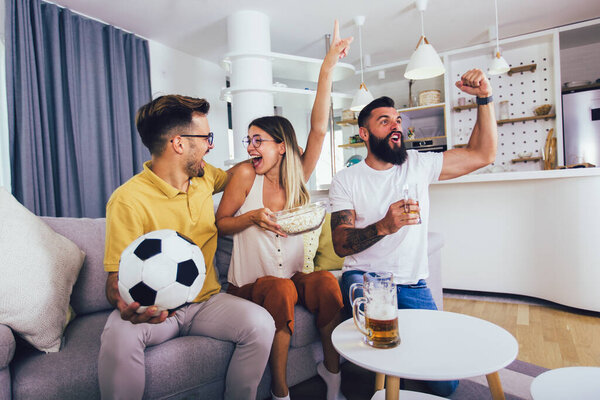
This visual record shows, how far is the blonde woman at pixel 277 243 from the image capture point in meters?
1.41

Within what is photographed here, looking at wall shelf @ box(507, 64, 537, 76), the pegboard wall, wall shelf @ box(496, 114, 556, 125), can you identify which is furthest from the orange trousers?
wall shelf @ box(507, 64, 537, 76)

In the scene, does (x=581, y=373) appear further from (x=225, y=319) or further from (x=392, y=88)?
(x=392, y=88)

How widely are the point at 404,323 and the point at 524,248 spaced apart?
2.03 metres

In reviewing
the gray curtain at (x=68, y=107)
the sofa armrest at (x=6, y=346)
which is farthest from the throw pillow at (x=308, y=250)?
the gray curtain at (x=68, y=107)

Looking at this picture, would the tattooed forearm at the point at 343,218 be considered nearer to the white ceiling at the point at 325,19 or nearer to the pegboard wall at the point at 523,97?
the white ceiling at the point at 325,19

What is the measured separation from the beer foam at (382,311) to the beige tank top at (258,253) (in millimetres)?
629

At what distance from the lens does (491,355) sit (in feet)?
3.06

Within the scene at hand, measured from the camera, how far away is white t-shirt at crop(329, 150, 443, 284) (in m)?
1.59

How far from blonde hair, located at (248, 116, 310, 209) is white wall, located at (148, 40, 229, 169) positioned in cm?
268

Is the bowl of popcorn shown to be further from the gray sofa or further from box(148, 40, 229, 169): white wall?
box(148, 40, 229, 169): white wall

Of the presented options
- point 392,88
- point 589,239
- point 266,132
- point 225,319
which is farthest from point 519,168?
point 225,319

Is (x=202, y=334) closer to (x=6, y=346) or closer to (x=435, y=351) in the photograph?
(x=6, y=346)

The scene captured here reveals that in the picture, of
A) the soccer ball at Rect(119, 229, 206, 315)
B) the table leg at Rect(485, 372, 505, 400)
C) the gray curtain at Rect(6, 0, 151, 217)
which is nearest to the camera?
the soccer ball at Rect(119, 229, 206, 315)

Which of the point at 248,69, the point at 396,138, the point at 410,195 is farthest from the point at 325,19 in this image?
the point at 410,195
